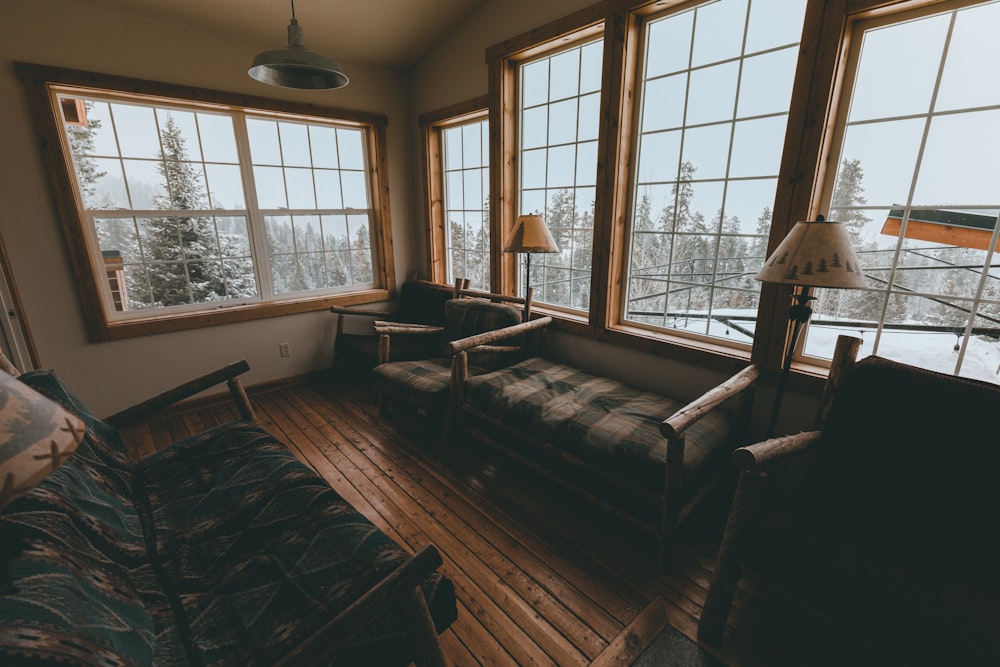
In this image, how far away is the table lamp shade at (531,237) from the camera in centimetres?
253

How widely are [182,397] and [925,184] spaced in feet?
10.3

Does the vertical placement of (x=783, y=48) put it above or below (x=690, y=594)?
above

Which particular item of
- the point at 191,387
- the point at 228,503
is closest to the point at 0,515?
the point at 228,503

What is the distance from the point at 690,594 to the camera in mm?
1599

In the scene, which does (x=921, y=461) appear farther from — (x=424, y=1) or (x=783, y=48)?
(x=424, y=1)

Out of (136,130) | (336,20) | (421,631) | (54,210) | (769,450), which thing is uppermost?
(336,20)

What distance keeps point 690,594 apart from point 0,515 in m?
2.04

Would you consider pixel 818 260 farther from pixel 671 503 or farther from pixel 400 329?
pixel 400 329

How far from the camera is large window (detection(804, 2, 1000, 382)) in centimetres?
154

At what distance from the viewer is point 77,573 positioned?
0.90m

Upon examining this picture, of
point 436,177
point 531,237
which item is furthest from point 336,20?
point 531,237

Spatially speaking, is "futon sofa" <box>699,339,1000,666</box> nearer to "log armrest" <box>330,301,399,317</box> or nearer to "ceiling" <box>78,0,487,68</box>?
"log armrest" <box>330,301,399,317</box>

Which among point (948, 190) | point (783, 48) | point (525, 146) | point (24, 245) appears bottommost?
point (24, 245)

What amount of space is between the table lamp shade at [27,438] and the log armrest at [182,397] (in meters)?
1.56
